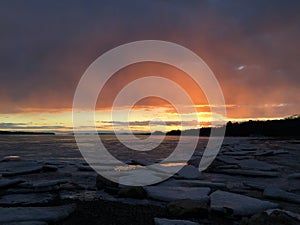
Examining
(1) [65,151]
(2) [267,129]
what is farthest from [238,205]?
(2) [267,129]

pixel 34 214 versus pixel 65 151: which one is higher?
pixel 65 151

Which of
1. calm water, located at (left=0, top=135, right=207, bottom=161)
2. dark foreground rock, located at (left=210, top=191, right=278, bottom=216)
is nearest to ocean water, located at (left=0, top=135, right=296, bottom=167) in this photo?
calm water, located at (left=0, top=135, right=207, bottom=161)

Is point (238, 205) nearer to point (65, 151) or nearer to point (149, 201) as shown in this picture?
point (149, 201)

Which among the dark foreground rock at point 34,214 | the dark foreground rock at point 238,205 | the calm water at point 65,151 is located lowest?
the dark foreground rock at point 238,205

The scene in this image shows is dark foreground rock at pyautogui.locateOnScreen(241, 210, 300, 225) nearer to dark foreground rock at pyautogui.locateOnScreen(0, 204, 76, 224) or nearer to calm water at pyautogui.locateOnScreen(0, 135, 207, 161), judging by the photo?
dark foreground rock at pyautogui.locateOnScreen(0, 204, 76, 224)

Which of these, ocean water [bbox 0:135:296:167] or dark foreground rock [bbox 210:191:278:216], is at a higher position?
Result: ocean water [bbox 0:135:296:167]

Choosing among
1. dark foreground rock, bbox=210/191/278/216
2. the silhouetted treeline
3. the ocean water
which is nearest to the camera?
dark foreground rock, bbox=210/191/278/216

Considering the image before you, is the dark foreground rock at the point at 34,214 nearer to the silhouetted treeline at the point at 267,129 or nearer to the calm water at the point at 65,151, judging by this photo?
the calm water at the point at 65,151

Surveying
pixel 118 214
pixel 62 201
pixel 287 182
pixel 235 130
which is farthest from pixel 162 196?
pixel 235 130

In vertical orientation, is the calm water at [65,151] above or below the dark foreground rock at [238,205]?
above

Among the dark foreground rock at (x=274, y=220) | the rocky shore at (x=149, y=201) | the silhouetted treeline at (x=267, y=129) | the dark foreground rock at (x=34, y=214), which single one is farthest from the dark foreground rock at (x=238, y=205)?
the silhouetted treeline at (x=267, y=129)

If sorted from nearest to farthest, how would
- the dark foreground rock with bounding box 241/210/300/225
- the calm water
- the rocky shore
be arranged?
the dark foreground rock with bounding box 241/210/300/225, the rocky shore, the calm water

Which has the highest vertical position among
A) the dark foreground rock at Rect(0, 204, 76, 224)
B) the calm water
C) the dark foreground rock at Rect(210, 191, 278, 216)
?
the calm water

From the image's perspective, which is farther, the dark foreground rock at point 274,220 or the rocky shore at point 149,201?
the rocky shore at point 149,201
